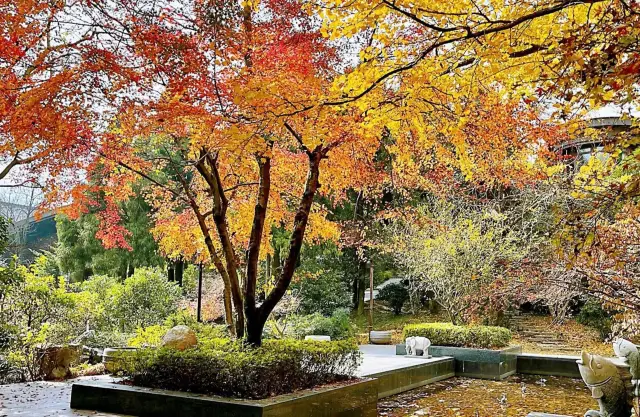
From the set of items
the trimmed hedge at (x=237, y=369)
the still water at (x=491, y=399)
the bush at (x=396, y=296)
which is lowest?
the still water at (x=491, y=399)

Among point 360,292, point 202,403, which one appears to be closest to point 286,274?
point 202,403

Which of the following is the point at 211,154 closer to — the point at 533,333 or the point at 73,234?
the point at 533,333

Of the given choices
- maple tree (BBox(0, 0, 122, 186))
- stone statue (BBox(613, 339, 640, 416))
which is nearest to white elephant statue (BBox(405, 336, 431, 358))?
stone statue (BBox(613, 339, 640, 416))

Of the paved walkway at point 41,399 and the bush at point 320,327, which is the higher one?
the bush at point 320,327

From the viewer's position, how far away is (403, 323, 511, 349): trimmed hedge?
12.3 metres

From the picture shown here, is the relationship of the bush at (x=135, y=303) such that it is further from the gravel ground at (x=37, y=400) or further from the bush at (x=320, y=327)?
the gravel ground at (x=37, y=400)

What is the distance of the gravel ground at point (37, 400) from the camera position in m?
5.88

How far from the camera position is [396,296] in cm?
2153

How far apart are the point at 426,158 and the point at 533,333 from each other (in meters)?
11.4

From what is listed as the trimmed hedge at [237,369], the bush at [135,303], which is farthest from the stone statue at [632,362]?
the bush at [135,303]

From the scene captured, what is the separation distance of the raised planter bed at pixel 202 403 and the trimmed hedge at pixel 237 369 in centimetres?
15

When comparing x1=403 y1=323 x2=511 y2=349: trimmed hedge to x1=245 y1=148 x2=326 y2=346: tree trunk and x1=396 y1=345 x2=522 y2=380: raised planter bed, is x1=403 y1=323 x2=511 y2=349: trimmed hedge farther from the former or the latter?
x1=245 y1=148 x2=326 y2=346: tree trunk

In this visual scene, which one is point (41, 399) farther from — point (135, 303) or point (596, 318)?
point (596, 318)

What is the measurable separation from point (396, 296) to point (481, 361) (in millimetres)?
9917
